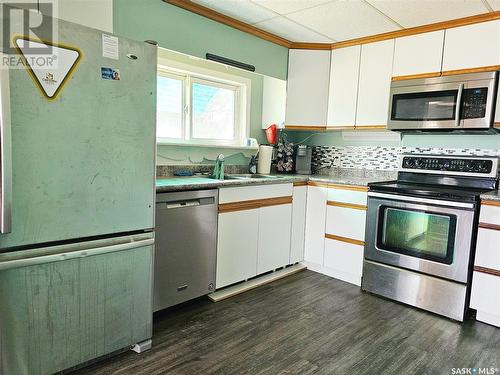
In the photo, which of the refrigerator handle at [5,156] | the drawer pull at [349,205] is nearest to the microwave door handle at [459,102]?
the drawer pull at [349,205]

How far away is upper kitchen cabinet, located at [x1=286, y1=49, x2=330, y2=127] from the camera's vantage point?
355 cm

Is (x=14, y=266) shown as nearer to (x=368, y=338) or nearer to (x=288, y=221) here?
(x=368, y=338)

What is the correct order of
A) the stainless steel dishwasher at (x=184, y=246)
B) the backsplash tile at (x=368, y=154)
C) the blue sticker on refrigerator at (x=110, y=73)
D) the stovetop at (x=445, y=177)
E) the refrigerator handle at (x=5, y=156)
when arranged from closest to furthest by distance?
the refrigerator handle at (x=5, y=156) < the blue sticker on refrigerator at (x=110, y=73) < the stainless steel dishwasher at (x=184, y=246) < the stovetop at (x=445, y=177) < the backsplash tile at (x=368, y=154)

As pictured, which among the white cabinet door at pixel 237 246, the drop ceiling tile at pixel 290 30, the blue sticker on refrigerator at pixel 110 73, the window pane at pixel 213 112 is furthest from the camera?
the window pane at pixel 213 112

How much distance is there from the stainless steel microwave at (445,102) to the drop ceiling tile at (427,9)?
1.50 feet

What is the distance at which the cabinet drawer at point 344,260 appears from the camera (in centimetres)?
307

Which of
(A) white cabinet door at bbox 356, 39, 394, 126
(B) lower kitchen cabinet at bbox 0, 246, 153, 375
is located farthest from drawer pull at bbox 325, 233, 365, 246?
(B) lower kitchen cabinet at bbox 0, 246, 153, 375

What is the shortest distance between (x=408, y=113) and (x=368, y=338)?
186 centimetres

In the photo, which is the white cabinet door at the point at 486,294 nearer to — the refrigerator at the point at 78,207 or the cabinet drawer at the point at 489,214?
the cabinet drawer at the point at 489,214

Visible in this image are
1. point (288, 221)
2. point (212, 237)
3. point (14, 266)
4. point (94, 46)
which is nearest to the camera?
point (14, 266)

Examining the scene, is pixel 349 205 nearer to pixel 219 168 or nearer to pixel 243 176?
pixel 243 176

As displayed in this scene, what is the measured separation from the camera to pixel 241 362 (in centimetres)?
192

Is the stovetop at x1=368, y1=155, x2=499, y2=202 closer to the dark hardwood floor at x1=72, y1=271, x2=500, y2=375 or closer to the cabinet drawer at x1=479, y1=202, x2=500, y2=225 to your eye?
the cabinet drawer at x1=479, y1=202, x2=500, y2=225

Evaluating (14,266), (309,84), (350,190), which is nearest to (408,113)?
(350,190)
